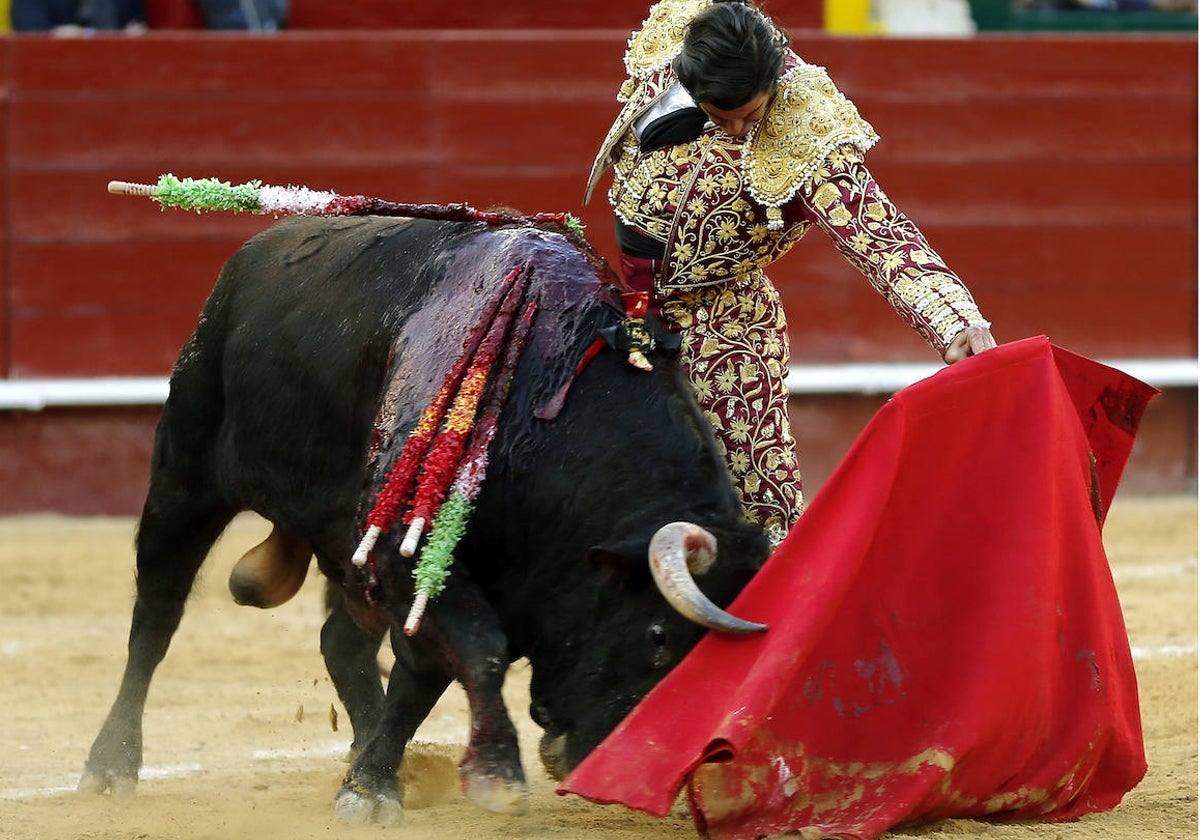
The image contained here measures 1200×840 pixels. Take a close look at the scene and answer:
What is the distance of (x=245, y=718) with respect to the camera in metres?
4.19

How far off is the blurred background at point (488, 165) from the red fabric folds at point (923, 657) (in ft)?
12.1

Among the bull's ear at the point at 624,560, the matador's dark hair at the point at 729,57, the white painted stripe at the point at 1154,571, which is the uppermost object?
the matador's dark hair at the point at 729,57

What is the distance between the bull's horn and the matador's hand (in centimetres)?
51

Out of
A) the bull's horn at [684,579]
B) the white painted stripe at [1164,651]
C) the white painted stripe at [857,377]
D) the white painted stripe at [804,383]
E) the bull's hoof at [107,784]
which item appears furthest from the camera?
the white painted stripe at [857,377]

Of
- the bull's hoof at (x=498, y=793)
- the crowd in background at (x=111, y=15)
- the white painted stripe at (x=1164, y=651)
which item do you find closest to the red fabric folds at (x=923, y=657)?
the bull's hoof at (x=498, y=793)

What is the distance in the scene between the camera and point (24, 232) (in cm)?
636

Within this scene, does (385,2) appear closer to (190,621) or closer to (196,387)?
(190,621)

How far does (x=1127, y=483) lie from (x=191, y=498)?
4.41 m

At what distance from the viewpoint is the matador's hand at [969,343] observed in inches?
115

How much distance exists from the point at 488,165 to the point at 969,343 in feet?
12.7

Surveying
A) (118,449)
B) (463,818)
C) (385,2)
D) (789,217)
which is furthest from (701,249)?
(385,2)

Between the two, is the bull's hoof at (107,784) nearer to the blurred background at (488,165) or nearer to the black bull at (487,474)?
the black bull at (487,474)

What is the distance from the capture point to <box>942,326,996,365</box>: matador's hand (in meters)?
2.91

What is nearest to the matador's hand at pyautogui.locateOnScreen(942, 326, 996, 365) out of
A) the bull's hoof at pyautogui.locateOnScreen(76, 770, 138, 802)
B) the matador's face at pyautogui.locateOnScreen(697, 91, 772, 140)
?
the matador's face at pyautogui.locateOnScreen(697, 91, 772, 140)
